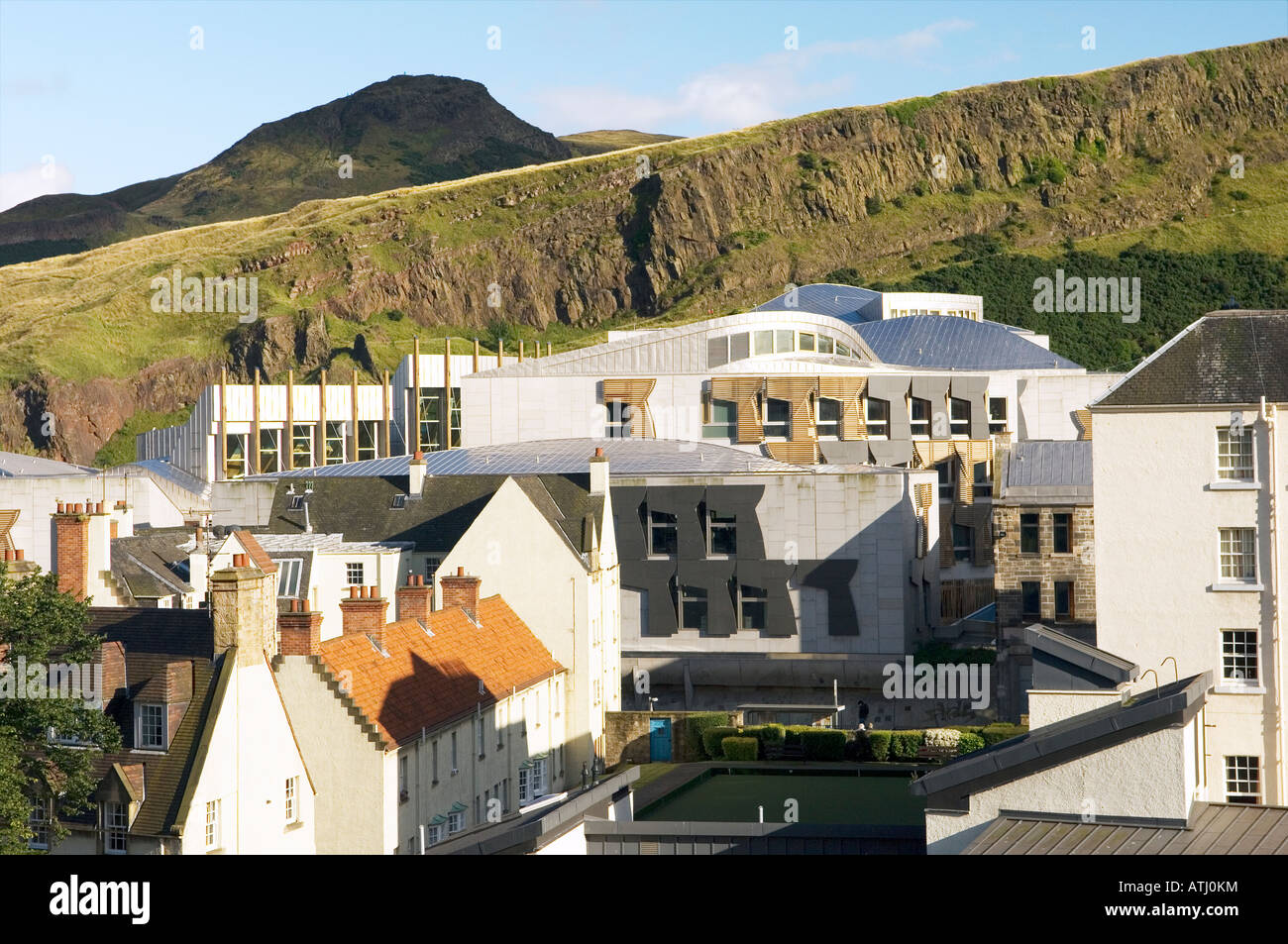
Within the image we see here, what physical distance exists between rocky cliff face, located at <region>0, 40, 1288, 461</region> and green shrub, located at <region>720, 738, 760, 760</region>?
385 feet

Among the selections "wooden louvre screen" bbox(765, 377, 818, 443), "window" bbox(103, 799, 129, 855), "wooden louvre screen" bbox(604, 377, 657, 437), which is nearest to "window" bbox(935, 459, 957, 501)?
"wooden louvre screen" bbox(765, 377, 818, 443)

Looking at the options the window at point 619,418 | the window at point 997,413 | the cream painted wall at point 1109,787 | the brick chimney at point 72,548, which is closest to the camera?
the cream painted wall at point 1109,787

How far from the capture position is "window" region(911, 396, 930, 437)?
83438 mm

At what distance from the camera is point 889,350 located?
10456cm

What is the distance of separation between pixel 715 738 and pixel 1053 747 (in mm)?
35090

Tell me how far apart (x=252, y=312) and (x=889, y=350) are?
74972mm

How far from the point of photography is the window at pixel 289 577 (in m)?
56.1

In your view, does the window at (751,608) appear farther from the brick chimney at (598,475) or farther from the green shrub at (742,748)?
the green shrub at (742,748)

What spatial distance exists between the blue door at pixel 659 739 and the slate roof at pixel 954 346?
45099 millimetres

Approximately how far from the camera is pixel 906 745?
5406cm

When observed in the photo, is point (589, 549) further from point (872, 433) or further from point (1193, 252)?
point (1193, 252)

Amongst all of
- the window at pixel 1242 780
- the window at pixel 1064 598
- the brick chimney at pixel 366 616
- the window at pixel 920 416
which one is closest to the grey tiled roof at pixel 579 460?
the window at pixel 920 416

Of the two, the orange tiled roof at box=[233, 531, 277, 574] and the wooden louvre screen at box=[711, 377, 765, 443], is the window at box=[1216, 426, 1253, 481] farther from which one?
the wooden louvre screen at box=[711, 377, 765, 443]

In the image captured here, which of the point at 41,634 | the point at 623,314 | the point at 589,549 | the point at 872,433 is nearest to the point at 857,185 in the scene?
the point at 623,314
